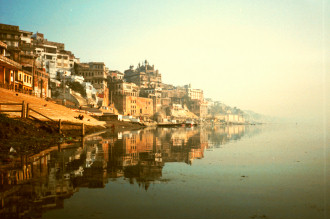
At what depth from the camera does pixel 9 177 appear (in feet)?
29.0

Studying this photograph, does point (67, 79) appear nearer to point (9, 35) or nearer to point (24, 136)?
point (9, 35)

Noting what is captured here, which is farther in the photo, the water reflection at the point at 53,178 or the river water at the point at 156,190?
the water reflection at the point at 53,178

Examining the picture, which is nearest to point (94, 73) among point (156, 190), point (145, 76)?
point (145, 76)

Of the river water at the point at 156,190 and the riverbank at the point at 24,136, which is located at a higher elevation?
the riverbank at the point at 24,136

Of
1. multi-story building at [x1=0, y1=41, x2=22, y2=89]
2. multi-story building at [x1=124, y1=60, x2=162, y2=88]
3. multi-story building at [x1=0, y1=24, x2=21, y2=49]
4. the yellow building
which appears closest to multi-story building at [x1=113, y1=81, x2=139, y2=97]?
multi-story building at [x1=124, y1=60, x2=162, y2=88]

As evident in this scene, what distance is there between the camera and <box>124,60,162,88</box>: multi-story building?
15512 centimetres

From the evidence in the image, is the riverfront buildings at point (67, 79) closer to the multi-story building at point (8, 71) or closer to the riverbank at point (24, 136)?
the multi-story building at point (8, 71)

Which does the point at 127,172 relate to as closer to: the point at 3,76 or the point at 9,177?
the point at 9,177

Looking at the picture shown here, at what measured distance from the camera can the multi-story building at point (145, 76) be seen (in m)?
155

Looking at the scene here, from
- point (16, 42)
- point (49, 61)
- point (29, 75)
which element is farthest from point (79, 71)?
point (29, 75)

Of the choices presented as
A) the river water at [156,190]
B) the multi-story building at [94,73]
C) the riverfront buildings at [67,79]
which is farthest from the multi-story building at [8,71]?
the multi-story building at [94,73]

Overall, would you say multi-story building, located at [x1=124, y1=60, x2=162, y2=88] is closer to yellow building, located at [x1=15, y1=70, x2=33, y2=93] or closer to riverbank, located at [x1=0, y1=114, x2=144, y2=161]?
yellow building, located at [x1=15, y1=70, x2=33, y2=93]

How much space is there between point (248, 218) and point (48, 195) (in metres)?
5.54

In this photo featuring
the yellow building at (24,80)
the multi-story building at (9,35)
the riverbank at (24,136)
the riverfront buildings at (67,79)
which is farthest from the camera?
the multi-story building at (9,35)
